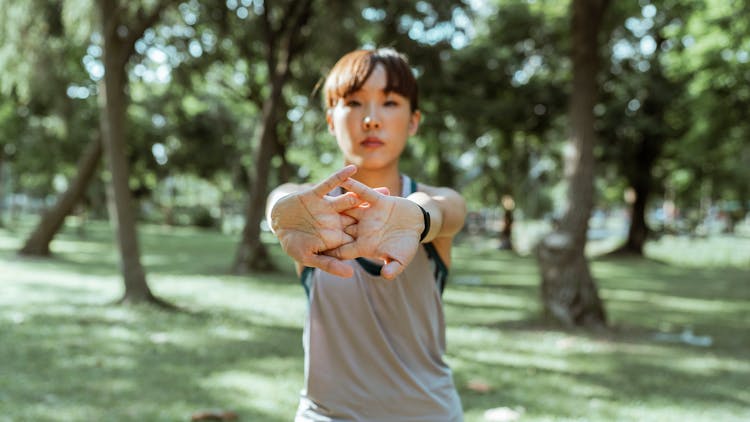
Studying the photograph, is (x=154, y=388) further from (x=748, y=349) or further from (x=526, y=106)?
(x=526, y=106)

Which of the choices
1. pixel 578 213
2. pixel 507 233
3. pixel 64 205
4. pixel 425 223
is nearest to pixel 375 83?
pixel 425 223

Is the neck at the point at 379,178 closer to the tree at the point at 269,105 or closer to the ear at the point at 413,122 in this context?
the ear at the point at 413,122

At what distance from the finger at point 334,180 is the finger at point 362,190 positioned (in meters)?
0.02

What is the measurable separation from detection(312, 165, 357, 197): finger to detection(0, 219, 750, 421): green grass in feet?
10.5

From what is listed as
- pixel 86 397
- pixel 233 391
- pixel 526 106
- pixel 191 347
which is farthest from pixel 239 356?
pixel 526 106

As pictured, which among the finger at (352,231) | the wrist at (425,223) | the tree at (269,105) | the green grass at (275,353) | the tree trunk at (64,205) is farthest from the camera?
the tree trunk at (64,205)

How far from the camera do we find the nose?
1948 mm

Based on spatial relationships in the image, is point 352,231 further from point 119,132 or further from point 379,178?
point 119,132

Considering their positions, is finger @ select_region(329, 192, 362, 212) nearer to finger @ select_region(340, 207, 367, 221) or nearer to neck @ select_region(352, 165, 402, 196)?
finger @ select_region(340, 207, 367, 221)

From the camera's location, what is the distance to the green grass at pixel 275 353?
4.63 m

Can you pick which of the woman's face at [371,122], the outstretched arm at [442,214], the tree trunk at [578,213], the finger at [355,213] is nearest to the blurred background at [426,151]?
the tree trunk at [578,213]

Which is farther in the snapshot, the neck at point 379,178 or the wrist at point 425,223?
the neck at point 379,178

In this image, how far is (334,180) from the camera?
4.37ft

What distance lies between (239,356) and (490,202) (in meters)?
23.5
